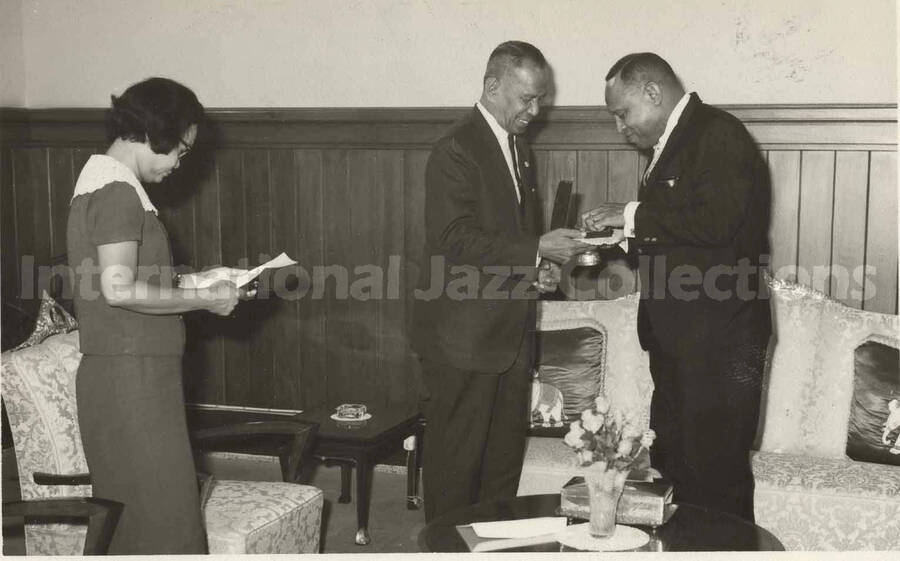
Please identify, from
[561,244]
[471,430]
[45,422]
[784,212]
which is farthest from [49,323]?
[784,212]

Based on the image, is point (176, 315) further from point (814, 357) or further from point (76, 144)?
point (76, 144)

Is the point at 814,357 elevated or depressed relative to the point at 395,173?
depressed

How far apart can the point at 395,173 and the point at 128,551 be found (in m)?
2.41

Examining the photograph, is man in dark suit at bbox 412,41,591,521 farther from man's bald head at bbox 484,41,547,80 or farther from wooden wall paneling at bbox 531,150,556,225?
wooden wall paneling at bbox 531,150,556,225

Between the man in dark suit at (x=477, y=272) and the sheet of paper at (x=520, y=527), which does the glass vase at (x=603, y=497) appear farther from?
the man in dark suit at (x=477, y=272)

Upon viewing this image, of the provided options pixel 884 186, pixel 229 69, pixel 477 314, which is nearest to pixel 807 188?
pixel 884 186

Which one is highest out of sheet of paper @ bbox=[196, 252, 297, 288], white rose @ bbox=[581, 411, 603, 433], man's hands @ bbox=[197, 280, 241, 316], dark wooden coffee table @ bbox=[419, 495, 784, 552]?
sheet of paper @ bbox=[196, 252, 297, 288]

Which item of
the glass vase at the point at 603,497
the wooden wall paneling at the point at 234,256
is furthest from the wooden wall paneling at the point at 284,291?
the glass vase at the point at 603,497

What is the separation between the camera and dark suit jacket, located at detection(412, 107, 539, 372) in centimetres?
303

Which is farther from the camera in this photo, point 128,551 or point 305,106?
point 305,106

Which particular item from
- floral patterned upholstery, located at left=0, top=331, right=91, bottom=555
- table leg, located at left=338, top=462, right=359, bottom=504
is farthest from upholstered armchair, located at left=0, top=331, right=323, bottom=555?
table leg, located at left=338, top=462, right=359, bottom=504

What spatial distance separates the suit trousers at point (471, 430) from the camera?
10.3 ft

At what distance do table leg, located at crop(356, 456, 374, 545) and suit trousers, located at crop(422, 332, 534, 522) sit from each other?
36cm

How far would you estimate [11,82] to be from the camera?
4.73m
